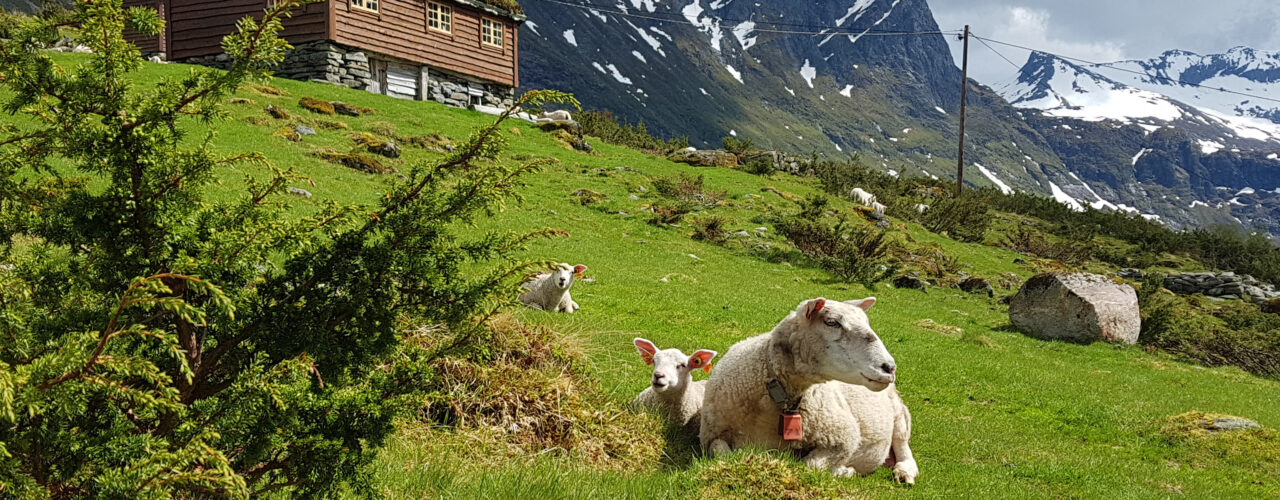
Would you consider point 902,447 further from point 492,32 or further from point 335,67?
point 492,32

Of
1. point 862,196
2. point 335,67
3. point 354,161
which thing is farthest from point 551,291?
point 335,67

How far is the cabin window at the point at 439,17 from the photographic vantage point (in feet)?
130

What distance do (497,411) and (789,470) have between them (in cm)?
268

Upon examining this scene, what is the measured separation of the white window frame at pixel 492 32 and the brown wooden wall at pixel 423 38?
0.19 m

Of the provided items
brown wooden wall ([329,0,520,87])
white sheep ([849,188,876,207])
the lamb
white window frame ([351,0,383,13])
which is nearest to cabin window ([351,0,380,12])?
white window frame ([351,0,383,13])

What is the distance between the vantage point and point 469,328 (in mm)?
3957

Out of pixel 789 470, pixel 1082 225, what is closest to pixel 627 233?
pixel 789 470

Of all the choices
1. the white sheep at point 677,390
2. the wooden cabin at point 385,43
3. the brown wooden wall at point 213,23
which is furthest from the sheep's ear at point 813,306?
the brown wooden wall at point 213,23

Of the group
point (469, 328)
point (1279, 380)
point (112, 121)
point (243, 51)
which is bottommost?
point (1279, 380)

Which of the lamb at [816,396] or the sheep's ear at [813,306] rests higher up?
the sheep's ear at [813,306]

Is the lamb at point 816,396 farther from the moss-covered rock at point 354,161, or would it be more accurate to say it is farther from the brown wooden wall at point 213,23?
the brown wooden wall at point 213,23

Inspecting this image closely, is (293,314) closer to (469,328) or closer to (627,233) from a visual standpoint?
(469,328)

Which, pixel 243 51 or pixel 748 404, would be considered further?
pixel 748 404

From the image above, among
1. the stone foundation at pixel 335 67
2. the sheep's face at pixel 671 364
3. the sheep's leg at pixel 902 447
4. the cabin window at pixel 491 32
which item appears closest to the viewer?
the sheep's leg at pixel 902 447
